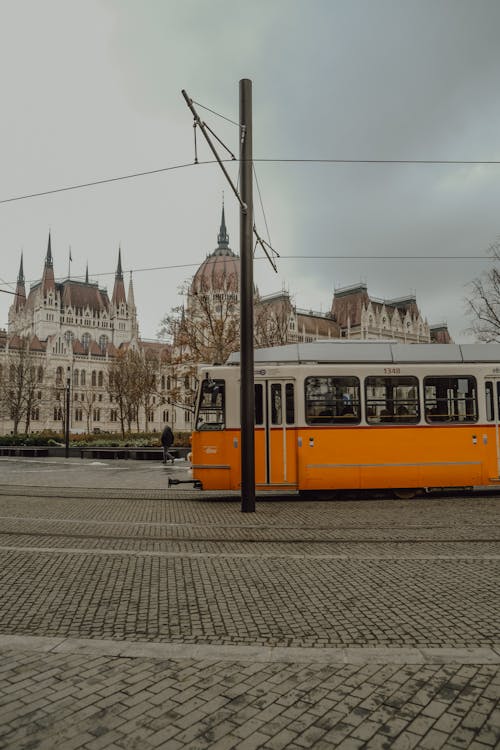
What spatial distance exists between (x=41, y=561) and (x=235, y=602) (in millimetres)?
2888

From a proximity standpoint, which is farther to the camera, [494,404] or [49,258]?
[49,258]

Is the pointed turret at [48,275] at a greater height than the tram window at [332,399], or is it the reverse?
the pointed turret at [48,275]

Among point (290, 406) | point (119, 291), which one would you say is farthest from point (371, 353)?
point (119, 291)

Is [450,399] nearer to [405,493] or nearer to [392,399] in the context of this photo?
[392,399]

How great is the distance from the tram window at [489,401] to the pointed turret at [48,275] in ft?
406

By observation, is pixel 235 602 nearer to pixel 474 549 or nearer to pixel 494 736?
pixel 494 736

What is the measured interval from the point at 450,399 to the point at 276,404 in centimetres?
386

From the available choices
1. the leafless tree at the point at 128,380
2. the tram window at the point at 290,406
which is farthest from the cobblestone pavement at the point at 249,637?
the leafless tree at the point at 128,380

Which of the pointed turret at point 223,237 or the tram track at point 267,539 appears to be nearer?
the tram track at point 267,539

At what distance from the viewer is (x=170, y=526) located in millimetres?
9547

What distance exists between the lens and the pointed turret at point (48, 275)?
12725cm

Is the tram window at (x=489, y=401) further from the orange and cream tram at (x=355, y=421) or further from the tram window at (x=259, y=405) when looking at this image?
the tram window at (x=259, y=405)

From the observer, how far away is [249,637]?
4.50 m

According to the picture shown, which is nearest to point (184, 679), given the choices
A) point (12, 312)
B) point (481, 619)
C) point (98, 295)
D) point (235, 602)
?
point (235, 602)
